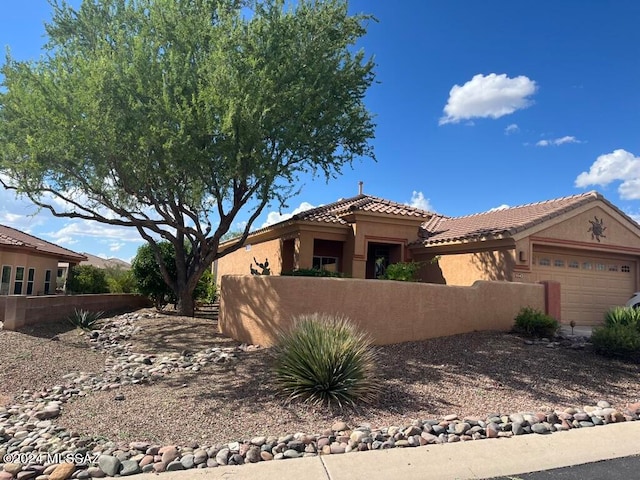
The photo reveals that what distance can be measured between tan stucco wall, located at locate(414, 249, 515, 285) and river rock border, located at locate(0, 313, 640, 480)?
7.51 meters

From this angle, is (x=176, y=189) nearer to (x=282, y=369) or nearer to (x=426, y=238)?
(x=282, y=369)

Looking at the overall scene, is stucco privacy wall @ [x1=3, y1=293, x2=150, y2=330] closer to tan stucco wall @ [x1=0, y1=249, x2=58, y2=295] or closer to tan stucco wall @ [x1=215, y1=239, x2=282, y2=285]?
tan stucco wall @ [x1=0, y1=249, x2=58, y2=295]

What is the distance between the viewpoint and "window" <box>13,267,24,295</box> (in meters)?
20.9

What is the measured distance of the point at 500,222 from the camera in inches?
672

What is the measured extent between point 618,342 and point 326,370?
7010 millimetres

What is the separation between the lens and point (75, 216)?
15.4 m

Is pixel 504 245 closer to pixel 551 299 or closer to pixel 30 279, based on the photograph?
pixel 551 299

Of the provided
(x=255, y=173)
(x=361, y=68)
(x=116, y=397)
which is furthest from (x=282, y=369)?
(x=361, y=68)

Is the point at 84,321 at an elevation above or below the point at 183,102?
below

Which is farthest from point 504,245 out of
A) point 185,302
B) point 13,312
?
point 13,312

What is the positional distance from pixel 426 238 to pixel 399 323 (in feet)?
25.1

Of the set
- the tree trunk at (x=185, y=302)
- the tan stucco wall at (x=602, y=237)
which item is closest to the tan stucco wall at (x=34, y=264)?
the tree trunk at (x=185, y=302)

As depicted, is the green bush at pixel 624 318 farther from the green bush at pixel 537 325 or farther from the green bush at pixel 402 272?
the green bush at pixel 402 272

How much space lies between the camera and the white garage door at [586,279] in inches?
648
